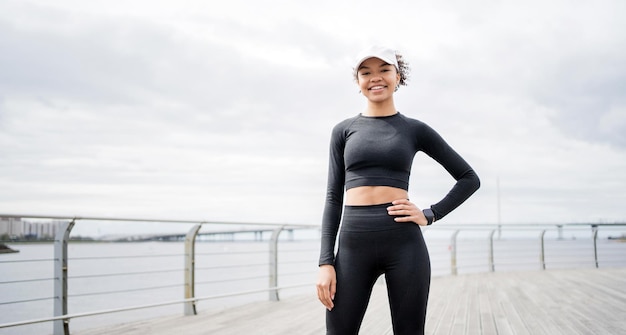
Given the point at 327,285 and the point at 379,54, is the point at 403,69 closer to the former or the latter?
the point at 379,54

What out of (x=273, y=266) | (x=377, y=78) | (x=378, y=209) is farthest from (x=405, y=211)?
(x=273, y=266)

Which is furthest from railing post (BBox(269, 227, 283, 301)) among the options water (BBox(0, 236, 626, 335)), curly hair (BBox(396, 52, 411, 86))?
curly hair (BBox(396, 52, 411, 86))

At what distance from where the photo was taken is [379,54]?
1.74 metres

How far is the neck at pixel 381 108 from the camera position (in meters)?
1.83

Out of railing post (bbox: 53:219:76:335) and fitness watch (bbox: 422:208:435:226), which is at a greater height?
fitness watch (bbox: 422:208:435:226)

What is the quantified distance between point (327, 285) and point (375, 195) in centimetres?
31

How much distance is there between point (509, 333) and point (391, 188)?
10.4 feet

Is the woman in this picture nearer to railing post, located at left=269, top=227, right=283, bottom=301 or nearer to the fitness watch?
the fitness watch

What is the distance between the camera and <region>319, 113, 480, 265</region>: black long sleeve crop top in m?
1.74

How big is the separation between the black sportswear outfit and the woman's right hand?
0.05ft

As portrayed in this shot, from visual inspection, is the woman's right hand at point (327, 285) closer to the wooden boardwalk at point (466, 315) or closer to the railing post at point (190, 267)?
the wooden boardwalk at point (466, 315)

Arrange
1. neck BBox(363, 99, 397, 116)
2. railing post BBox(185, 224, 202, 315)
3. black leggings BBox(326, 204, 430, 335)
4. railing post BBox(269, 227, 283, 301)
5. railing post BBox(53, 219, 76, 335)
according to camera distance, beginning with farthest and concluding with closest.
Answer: railing post BBox(269, 227, 283, 301) → railing post BBox(185, 224, 202, 315) → railing post BBox(53, 219, 76, 335) → neck BBox(363, 99, 397, 116) → black leggings BBox(326, 204, 430, 335)

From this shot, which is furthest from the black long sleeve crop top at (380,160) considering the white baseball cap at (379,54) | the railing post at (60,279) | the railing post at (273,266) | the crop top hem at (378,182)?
the railing post at (273,266)

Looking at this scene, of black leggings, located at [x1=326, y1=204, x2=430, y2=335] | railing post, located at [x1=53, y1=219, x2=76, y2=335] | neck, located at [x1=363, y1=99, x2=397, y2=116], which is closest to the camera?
black leggings, located at [x1=326, y1=204, x2=430, y2=335]
